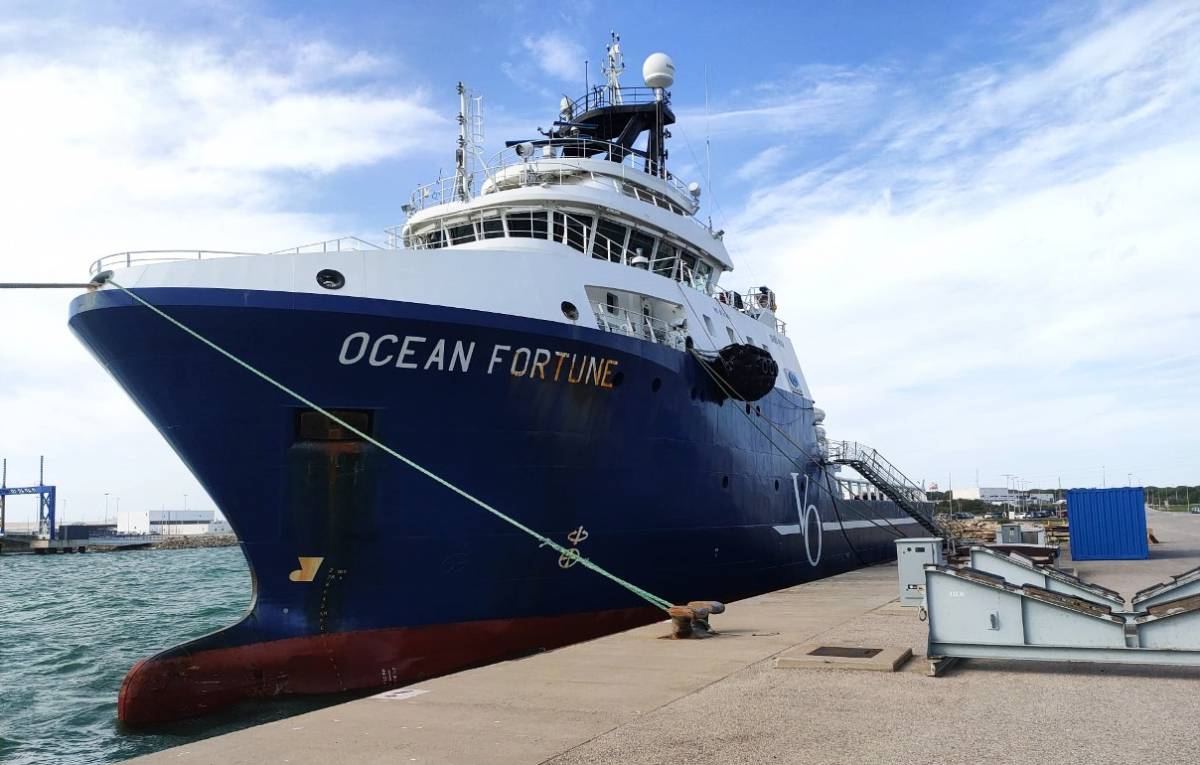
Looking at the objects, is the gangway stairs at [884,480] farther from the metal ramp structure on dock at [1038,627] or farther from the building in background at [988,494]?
the building in background at [988,494]

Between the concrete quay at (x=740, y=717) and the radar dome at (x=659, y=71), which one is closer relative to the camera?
the concrete quay at (x=740, y=717)

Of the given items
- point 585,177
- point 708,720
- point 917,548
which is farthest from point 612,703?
point 585,177

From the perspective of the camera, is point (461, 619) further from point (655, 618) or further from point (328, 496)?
point (655, 618)

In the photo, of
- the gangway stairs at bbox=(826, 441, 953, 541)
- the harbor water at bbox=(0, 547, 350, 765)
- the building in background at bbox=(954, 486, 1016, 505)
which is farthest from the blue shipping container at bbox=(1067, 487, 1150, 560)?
the building in background at bbox=(954, 486, 1016, 505)

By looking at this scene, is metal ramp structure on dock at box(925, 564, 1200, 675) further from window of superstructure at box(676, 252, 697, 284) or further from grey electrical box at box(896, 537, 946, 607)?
window of superstructure at box(676, 252, 697, 284)

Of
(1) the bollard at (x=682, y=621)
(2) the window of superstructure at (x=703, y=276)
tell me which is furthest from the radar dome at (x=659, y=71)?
(1) the bollard at (x=682, y=621)

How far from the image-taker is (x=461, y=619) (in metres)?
11.4

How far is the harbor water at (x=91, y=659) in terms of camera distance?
1020 cm

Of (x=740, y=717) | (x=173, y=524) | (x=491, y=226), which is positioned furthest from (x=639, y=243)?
(x=173, y=524)

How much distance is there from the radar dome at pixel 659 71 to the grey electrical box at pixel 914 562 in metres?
14.1

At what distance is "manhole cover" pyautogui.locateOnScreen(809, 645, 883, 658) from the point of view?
7.53m

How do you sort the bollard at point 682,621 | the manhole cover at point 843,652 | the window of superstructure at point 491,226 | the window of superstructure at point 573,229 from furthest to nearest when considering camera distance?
the window of superstructure at point 491,226 → the window of superstructure at point 573,229 → the bollard at point 682,621 → the manhole cover at point 843,652

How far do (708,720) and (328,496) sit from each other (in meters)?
6.71

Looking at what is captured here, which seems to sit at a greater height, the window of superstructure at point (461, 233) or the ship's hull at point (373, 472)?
the window of superstructure at point (461, 233)
